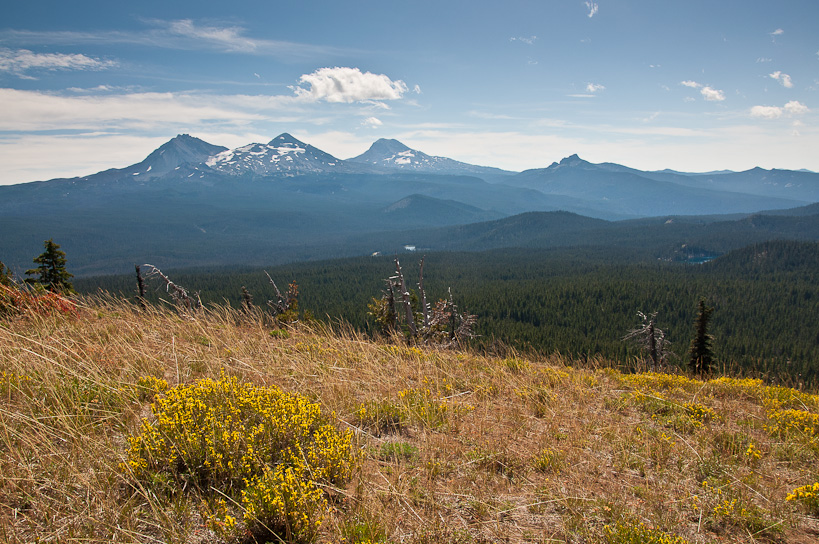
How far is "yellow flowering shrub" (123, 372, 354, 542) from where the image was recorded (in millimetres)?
2996

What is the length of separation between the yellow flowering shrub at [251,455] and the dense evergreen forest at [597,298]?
48189 millimetres

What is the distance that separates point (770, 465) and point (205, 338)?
29.6 ft

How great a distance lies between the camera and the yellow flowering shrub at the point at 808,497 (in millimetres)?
3850

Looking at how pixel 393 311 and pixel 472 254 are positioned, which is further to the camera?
pixel 472 254

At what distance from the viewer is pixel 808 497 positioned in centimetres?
388

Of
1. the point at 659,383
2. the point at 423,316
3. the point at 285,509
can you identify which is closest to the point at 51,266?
the point at 423,316

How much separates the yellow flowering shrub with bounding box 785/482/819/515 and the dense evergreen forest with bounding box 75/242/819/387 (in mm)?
47146

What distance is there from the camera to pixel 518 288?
108625mm

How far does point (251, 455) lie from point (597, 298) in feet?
355

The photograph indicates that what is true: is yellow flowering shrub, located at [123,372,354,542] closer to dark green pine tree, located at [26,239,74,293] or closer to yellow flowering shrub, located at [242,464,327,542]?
yellow flowering shrub, located at [242,464,327,542]

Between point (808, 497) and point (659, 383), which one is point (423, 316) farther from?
point (808, 497)

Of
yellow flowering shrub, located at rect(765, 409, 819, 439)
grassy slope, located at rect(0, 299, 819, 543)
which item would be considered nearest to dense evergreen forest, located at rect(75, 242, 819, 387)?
yellow flowering shrub, located at rect(765, 409, 819, 439)

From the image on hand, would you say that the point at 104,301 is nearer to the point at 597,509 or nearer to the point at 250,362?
the point at 250,362

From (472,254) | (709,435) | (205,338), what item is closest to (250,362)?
(205,338)
